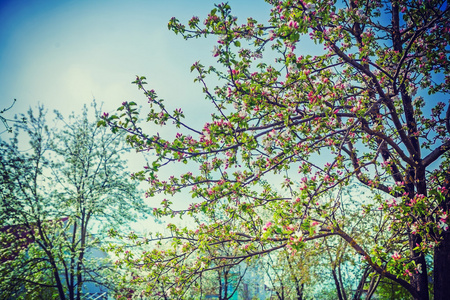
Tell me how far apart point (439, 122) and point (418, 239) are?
2860 millimetres

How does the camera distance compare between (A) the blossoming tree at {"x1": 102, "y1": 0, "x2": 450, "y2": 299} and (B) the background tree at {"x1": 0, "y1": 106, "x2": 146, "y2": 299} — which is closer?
(A) the blossoming tree at {"x1": 102, "y1": 0, "x2": 450, "y2": 299}

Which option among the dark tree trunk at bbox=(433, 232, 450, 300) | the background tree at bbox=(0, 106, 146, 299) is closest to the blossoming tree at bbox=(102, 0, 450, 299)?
the dark tree trunk at bbox=(433, 232, 450, 300)

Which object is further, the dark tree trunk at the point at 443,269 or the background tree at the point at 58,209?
the background tree at the point at 58,209

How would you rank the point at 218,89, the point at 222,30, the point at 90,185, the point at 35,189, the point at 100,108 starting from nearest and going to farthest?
the point at 222,30, the point at 218,89, the point at 35,189, the point at 90,185, the point at 100,108

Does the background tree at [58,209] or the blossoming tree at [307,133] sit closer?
the blossoming tree at [307,133]

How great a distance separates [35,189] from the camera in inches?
424

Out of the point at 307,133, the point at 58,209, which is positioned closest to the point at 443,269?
the point at 307,133

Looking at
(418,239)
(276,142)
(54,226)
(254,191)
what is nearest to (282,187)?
(254,191)

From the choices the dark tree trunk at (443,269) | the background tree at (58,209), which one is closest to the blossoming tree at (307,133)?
the dark tree trunk at (443,269)

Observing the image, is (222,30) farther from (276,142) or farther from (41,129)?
(41,129)

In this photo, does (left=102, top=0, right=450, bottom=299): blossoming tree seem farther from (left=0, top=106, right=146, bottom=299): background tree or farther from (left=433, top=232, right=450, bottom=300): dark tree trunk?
(left=0, top=106, right=146, bottom=299): background tree

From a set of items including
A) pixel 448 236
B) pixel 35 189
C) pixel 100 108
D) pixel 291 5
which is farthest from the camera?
pixel 100 108

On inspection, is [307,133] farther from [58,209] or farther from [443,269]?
[58,209]

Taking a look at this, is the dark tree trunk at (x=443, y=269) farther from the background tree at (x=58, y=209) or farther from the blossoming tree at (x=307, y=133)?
the background tree at (x=58, y=209)
